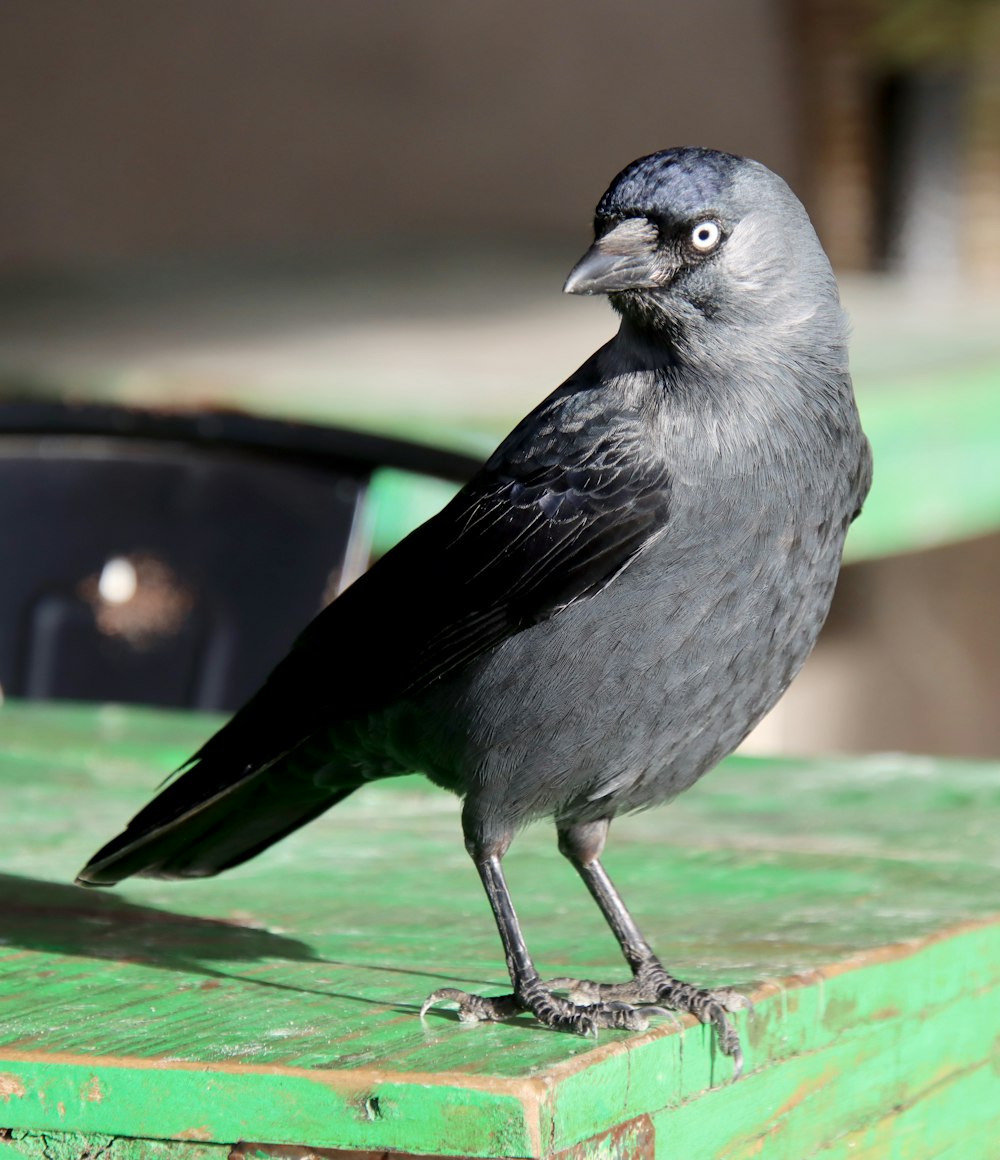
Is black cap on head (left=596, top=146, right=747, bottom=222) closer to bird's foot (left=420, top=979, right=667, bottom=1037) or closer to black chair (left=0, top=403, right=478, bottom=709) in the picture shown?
bird's foot (left=420, top=979, right=667, bottom=1037)

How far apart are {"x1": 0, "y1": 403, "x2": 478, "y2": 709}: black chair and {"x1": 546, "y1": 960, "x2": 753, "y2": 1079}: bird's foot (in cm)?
186

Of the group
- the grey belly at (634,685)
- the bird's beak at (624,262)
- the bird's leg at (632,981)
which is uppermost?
the bird's beak at (624,262)

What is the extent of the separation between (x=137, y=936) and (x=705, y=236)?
88 centimetres

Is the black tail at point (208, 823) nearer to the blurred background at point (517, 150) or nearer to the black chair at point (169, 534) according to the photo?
the black chair at point (169, 534)

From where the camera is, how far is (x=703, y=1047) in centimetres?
139

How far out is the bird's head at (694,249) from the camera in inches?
65.3

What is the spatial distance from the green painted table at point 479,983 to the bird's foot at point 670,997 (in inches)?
1.0

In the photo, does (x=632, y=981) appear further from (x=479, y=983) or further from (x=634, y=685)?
(x=634, y=685)

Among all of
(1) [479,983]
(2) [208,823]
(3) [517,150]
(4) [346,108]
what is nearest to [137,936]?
(2) [208,823]

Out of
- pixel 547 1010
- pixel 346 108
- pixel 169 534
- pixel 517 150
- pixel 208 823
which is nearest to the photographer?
pixel 547 1010

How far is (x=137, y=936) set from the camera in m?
1.79

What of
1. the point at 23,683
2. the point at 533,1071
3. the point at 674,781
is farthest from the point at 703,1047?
the point at 23,683

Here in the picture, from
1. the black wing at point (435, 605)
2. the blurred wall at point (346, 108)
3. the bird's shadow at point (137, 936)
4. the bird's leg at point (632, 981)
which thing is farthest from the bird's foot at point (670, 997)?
the blurred wall at point (346, 108)

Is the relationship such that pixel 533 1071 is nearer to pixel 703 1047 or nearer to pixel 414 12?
pixel 703 1047
